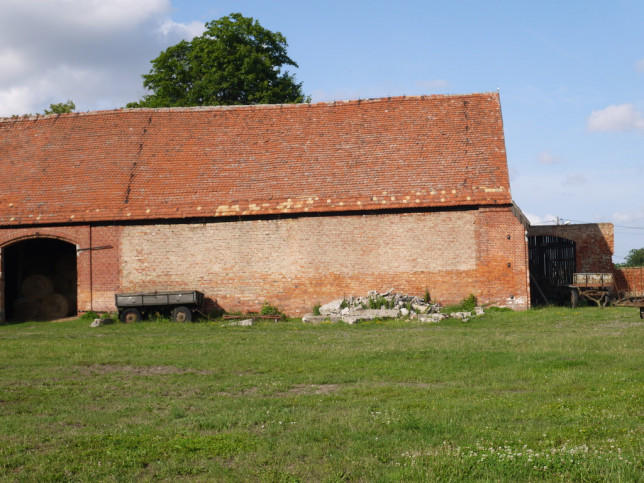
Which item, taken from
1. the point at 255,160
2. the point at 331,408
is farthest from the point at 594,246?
the point at 331,408

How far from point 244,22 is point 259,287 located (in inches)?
792

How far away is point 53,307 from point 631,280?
23.3m

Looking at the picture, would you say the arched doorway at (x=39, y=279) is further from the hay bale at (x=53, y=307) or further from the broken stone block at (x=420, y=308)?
the broken stone block at (x=420, y=308)

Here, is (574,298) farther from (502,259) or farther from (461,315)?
(461,315)

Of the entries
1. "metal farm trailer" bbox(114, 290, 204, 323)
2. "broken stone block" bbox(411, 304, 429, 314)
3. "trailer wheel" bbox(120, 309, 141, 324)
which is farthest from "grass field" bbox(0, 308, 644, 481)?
"trailer wheel" bbox(120, 309, 141, 324)

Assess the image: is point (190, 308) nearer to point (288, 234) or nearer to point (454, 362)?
point (288, 234)

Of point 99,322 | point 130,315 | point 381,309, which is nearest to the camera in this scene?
point 381,309

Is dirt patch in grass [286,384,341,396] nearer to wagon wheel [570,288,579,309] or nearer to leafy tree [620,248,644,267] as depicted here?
wagon wheel [570,288,579,309]

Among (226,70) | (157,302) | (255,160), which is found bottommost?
(157,302)

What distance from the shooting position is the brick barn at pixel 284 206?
2438 centimetres

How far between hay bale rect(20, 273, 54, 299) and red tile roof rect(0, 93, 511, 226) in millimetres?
3073

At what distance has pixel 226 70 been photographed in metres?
38.5

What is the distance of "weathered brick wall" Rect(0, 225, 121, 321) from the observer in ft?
84.9

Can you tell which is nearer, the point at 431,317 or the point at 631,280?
the point at 431,317
